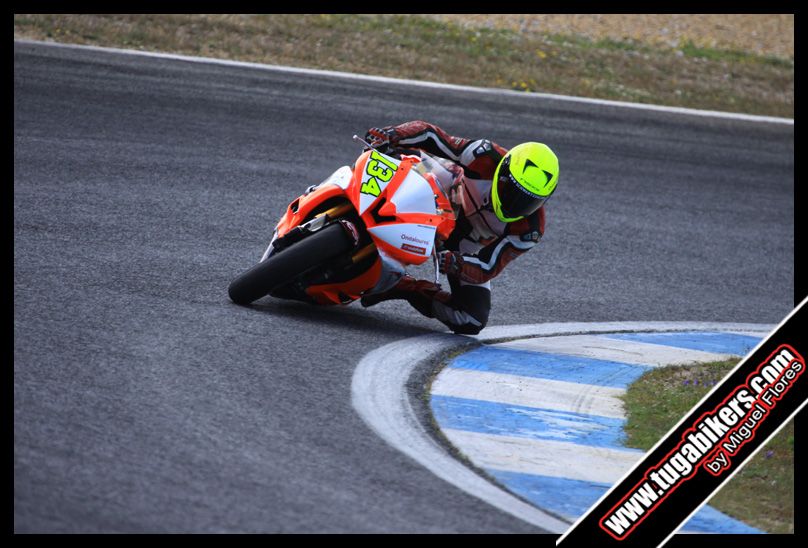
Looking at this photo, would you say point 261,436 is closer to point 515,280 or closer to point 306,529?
point 306,529

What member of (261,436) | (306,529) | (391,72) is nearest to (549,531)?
(306,529)

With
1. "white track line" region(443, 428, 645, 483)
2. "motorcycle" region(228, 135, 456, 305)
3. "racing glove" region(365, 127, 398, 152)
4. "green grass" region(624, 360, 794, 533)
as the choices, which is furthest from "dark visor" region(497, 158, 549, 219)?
"white track line" region(443, 428, 645, 483)

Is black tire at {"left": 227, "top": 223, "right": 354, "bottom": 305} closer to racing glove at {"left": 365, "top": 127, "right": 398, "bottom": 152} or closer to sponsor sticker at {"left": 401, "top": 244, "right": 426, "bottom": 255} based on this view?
sponsor sticker at {"left": 401, "top": 244, "right": 426, "bottom": 255}

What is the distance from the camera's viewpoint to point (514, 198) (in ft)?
22.1

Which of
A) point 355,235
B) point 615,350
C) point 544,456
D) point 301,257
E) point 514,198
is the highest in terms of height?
point 514,198

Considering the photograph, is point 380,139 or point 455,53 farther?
point 455,53

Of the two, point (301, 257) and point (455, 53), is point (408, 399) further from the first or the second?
point (455, 53)

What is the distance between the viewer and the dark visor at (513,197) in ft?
22.0

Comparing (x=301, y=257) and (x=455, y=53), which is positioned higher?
(x=455, y=53)

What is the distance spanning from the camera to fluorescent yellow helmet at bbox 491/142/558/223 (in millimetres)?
6691

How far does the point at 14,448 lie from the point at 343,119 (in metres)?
8.14

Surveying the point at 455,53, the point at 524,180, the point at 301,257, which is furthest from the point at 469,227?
the point at 455,53

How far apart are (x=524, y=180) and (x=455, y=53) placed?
8.79 meters
